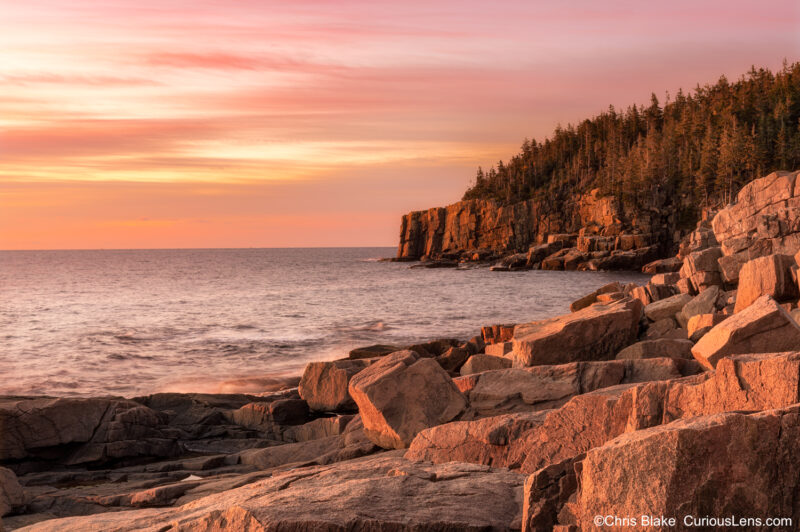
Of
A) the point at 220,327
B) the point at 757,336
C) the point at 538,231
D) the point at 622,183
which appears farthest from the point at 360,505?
the point at 538,231

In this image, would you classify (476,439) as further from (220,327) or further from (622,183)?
(622,183)

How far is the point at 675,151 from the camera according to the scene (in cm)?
13638

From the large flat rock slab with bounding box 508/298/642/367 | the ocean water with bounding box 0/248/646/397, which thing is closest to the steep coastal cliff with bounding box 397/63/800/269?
the ocean water with bounding box 0/248/646/397

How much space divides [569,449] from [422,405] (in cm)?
355

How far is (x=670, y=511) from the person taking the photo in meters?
4.57

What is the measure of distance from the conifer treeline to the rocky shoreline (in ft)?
350

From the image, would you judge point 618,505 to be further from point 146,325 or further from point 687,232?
point 687,232

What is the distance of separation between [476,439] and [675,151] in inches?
5655

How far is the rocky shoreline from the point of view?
4.79 meters

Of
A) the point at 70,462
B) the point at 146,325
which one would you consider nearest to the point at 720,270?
the point at 70,462

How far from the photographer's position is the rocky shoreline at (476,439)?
479 cm

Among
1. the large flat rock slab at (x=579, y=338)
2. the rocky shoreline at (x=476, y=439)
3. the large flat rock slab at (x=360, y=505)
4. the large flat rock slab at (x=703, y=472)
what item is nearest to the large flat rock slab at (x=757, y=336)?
the rocky shoreline at (x=476, y=439)

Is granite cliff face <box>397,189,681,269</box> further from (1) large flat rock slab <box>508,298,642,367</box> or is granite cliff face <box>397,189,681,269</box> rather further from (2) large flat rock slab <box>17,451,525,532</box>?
(2) large flat rock slab <box>17,451,525,532</box>

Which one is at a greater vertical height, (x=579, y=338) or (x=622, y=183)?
(x=622, y=183)
